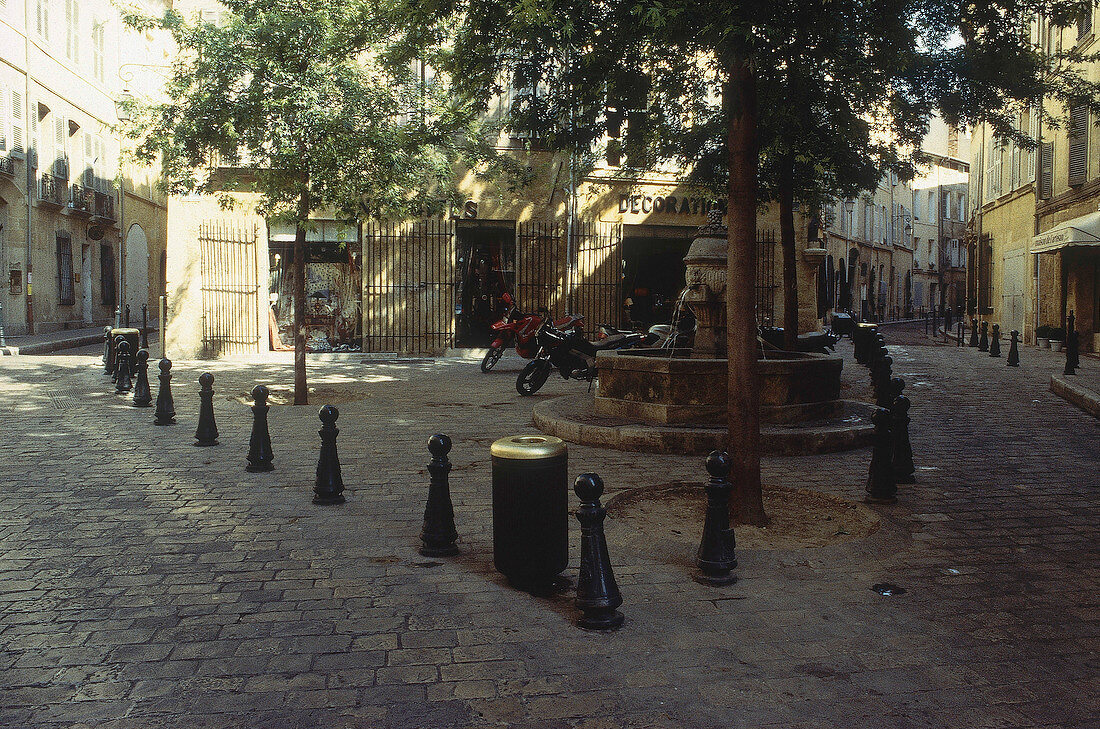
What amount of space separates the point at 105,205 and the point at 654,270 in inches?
782

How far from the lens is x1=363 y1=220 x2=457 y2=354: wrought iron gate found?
18828 mm

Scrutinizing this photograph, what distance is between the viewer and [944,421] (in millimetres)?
9781

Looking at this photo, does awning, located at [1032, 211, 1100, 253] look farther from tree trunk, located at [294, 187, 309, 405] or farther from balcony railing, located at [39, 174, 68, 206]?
balcony railing, located at [39, 174, 68, 206]

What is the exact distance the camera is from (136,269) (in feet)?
109

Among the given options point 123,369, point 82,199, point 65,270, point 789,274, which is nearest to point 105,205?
point 82,199

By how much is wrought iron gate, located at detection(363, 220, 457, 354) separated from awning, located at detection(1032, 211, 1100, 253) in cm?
1323

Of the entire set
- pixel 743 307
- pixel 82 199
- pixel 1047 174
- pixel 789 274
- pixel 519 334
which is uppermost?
pixel 82 199

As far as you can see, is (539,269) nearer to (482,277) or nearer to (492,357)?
(482,277)

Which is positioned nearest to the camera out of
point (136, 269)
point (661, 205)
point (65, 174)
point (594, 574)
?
point (594, 574)

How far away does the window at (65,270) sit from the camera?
26688 mm

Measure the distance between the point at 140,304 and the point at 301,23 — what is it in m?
26.9

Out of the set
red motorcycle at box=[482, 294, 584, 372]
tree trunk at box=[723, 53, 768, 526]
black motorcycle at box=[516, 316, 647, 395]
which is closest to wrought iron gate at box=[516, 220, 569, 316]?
red motorcycle at box=[482, 294, 584, 372]

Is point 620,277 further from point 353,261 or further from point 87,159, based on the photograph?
point 87,159

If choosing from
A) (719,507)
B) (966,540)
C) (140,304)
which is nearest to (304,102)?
(719,507)
